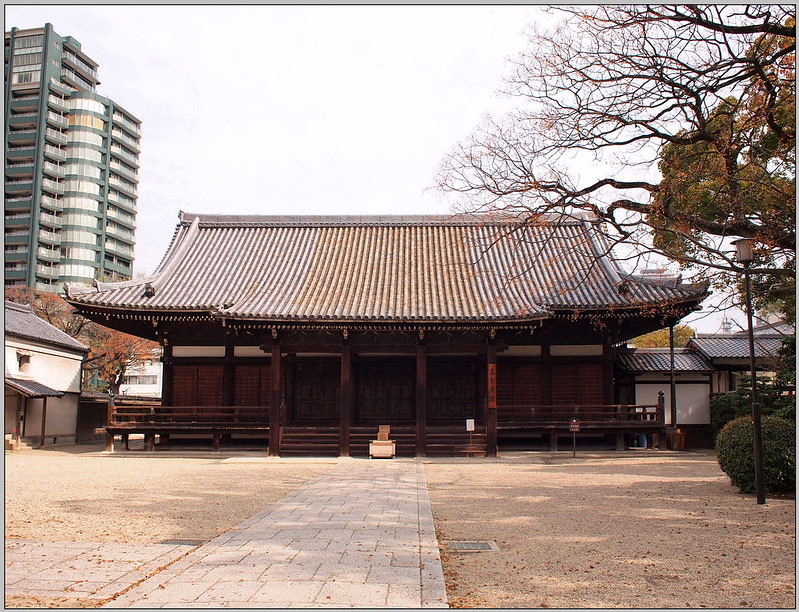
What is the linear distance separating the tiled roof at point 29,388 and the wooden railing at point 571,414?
1730 cm

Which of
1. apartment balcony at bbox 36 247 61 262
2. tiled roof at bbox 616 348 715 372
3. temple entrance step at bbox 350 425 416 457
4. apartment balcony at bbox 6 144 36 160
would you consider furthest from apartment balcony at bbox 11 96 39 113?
tiled roof at bbox 616 348 715 372

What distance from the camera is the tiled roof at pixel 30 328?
26880 millimetres

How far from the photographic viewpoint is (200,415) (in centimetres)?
2133

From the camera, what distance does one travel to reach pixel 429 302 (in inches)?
821

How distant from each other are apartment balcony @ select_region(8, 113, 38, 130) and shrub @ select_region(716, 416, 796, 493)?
2686 inches

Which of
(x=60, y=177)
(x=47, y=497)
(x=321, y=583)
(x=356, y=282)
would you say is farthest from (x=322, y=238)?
(x=60, y=177)

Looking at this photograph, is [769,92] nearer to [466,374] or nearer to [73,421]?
[466,374]

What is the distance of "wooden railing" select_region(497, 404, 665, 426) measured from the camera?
21.2 metres

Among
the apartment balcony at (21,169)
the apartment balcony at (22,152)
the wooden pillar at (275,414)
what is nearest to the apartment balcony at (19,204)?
the apartment balcony at (21,169)

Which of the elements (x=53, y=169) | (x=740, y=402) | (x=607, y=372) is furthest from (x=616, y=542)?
(x=53, y=169)

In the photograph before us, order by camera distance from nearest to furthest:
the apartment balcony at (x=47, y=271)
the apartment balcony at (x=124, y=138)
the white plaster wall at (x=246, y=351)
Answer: the white plaster wall at (x=246, y=351), the apartment balcony at (x=47, y=271), the apartment balcony at (x=124, y=138)

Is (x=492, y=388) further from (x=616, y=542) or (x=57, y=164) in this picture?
(x=57, y=164)

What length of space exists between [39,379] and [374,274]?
15.9 meters

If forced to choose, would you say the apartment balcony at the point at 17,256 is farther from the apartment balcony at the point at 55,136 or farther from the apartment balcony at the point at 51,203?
the apartment balcony at the point at 55,136
